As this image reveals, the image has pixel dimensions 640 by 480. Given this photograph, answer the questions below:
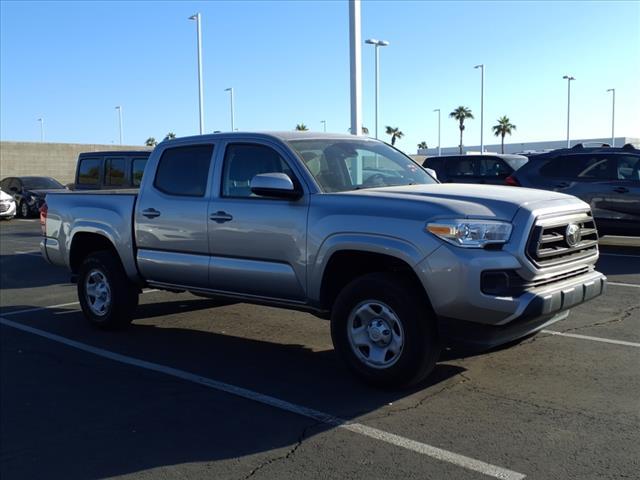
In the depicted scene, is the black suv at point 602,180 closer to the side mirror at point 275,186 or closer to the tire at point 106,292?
the side mirror at point 275,186

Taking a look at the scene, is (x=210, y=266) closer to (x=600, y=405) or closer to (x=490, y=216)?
(x=490, y=216)

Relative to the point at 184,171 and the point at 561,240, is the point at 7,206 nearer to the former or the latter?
the point at 184,171

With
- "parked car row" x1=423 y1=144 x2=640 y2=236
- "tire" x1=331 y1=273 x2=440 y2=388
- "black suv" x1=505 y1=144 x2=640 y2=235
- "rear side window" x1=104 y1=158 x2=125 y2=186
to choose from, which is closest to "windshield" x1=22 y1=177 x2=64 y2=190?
"rear side window" x1=104 y1=158 x2=125 y2=186

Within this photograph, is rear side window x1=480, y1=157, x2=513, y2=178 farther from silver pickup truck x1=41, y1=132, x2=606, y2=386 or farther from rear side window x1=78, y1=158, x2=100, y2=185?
silver pickup truck x1=41, y1=132, x2=606, y2=386

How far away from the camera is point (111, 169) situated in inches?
535

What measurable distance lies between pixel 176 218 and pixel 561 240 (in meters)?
3.48

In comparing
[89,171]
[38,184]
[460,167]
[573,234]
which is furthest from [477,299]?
[38,184]

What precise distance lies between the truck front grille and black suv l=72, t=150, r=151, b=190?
9.10m

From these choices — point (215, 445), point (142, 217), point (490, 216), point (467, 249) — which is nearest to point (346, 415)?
point (215, 445)

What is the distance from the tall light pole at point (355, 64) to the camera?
16297 mm

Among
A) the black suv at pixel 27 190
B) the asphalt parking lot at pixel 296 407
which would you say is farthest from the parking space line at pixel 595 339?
the black suv at pixel 27 190

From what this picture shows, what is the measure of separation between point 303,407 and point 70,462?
1.57m

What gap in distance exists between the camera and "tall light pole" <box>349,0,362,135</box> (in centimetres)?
1630

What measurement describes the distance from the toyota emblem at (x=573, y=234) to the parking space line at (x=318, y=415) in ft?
6.41
